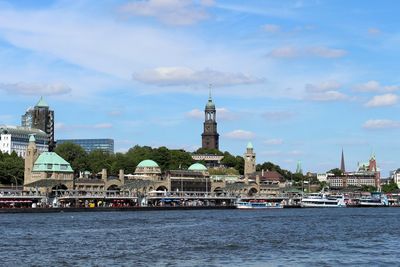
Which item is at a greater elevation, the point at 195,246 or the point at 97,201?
the point at 97,201

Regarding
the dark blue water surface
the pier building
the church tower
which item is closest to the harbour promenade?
the pier building

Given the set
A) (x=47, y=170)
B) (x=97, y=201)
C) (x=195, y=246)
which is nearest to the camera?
(x=195, y=246)

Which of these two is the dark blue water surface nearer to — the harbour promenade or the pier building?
the harbour promenade

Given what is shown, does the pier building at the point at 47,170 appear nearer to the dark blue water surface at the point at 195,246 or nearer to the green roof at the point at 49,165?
the green roof at the point at 49,165

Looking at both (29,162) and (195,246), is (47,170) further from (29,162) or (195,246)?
(195,246)

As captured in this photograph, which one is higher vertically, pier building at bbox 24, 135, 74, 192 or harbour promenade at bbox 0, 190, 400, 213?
pier building at bbox 24, 135, 74, 192

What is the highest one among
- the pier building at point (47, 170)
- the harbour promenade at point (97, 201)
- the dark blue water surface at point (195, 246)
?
the pier building at point (47, 170)

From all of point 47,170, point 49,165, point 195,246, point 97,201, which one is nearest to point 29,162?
point 49,165

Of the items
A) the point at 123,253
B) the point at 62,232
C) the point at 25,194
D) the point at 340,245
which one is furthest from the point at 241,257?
the point at 25,194

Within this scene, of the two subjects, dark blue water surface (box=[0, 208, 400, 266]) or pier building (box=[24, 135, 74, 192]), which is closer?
dark blue water surface (box=[0, 208, 400, 266])

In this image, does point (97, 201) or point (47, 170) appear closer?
point (97, 201)

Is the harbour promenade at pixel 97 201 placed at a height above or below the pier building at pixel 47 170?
below

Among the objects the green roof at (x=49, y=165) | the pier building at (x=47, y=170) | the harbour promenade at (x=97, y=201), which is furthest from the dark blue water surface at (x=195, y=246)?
the green roof at (x=49, y=165)

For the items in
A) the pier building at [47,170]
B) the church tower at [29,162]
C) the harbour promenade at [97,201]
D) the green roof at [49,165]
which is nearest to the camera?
the harbour promenade at [97,201]
